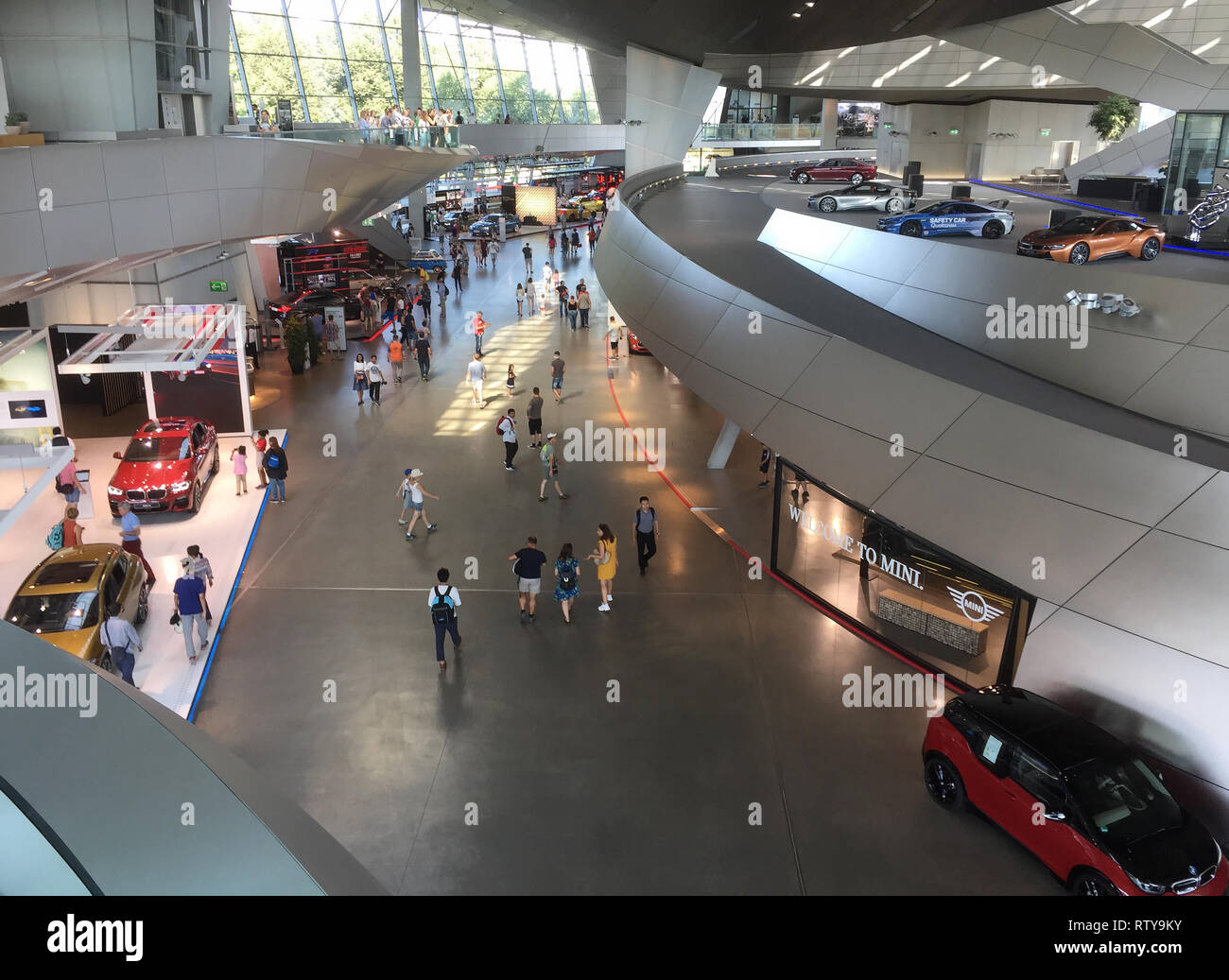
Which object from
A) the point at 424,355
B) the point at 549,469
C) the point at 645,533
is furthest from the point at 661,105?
the point at 645,533

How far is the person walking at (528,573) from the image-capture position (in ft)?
44.9

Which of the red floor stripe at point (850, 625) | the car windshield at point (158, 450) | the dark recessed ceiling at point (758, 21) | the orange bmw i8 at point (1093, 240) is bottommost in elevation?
the red floor stripe at point (850, 625)

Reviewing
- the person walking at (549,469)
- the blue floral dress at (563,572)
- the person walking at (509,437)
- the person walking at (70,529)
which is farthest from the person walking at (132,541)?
the person walking at (509,437)

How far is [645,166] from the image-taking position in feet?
126

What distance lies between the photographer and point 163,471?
18.1m

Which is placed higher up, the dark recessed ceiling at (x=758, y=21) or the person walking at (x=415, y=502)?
→ the dark recessed ceiling at (x=758, y=21)

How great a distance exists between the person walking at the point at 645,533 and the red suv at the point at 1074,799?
6559 mm

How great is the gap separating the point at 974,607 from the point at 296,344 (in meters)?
23.2

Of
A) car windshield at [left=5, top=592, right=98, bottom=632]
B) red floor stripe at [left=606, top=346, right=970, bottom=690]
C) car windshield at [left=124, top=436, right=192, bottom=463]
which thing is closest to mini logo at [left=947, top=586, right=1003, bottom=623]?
red floor stripe at [left=606, top=346, right=970, bottom=690]

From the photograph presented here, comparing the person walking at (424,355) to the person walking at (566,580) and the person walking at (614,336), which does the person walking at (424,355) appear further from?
the person walking at (566,580)

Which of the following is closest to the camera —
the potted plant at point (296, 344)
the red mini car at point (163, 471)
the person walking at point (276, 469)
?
the red mini car at point (163, 471)
